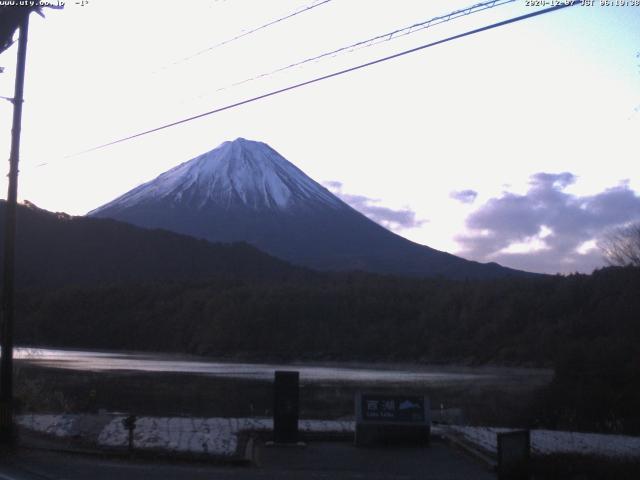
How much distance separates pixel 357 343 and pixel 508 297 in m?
11.9

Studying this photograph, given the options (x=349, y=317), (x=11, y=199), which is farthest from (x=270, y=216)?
(x=11, y=199)

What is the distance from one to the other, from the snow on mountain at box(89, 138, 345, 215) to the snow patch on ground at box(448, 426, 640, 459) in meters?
Result: 125

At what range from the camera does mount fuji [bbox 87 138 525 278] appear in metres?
134

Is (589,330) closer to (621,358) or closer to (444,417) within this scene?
(621,358)

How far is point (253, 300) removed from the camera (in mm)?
82250

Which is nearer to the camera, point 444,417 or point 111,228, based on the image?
point 444,417

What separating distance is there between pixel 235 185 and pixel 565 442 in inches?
5192

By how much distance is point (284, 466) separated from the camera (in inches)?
627

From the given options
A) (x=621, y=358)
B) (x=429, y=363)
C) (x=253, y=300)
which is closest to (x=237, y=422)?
(x=621, y=358)

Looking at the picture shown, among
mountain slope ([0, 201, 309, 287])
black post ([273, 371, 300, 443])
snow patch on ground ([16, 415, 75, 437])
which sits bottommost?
snow patch on ground ([16, 415, 75, 437])

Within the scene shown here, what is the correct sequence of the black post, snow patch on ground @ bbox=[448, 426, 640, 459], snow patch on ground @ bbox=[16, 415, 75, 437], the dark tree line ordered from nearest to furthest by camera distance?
snow patch on ground @ bbox=[448, 426, 640, 459] → the black post → snow patch on ground @ bbox=[16, 415, 75, 437] → the dark tree line

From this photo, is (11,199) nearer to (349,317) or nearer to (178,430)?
(178,430)

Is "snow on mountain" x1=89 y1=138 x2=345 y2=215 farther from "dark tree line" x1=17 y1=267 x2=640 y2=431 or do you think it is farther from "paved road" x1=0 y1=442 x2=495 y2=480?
"paved road" x1=0 y1=442 x2=495 y2=480

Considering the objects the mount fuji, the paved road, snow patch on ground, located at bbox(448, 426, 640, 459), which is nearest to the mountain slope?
the mount fuji
